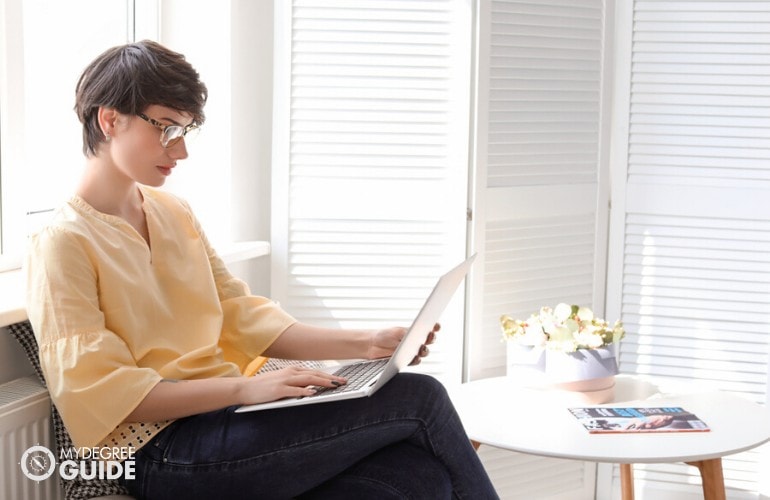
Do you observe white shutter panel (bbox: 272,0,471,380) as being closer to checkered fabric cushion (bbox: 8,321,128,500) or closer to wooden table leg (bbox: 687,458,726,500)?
wooden table leg (bbox: 687,458,726,500)

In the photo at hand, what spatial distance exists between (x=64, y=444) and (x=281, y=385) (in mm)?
386

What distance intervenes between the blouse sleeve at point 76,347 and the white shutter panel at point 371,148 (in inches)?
44.5

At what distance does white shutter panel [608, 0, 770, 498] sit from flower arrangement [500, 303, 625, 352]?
589 millimetres

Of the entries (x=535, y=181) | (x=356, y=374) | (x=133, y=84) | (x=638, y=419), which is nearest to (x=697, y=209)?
(x=535, y=181)

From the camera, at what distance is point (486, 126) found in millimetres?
2691

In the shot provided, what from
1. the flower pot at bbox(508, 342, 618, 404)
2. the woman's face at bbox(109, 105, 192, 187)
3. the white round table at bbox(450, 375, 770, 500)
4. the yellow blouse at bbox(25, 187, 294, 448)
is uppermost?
the woman's face at bbox(109, 105, 192, 187)

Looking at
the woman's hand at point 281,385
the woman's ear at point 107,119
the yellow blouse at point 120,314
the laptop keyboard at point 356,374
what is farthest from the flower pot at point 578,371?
the woman's ear at point 107,119

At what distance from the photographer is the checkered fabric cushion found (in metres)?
1.62

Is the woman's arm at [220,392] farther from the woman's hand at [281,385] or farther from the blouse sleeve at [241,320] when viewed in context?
the blouse sleeve at [241,320]

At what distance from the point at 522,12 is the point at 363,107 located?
0.52m

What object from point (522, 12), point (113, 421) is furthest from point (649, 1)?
point (113, 421)

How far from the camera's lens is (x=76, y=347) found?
5.02 feet

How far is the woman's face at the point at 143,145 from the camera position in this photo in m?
1.68

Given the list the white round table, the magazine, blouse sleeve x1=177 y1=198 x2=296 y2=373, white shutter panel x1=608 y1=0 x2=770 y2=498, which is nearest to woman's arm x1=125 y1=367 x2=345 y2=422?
blouse sleeve x1=177 y1=198 x2=296 y2=373
